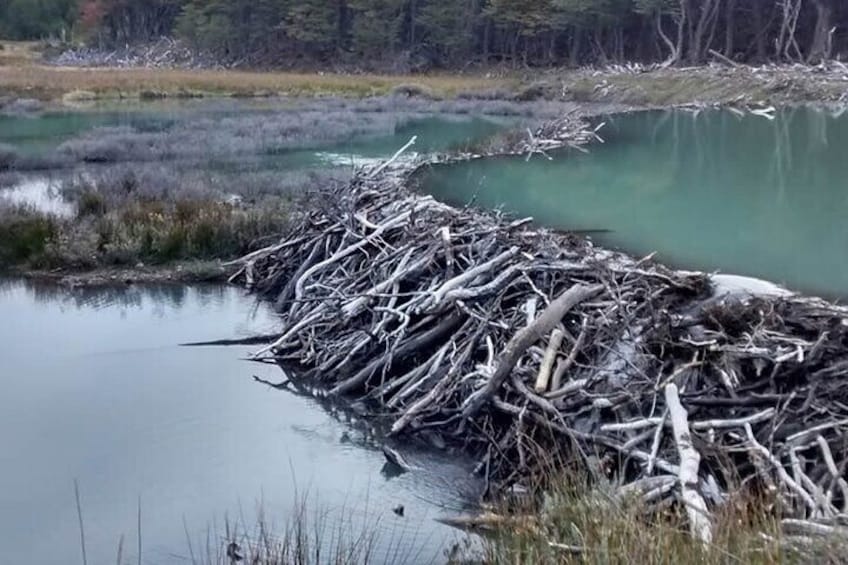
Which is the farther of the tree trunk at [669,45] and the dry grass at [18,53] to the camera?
the dry grass at [18,53]

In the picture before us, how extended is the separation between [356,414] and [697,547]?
6.03m

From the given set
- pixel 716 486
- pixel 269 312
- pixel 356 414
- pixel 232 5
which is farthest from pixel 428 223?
pixel 232 5

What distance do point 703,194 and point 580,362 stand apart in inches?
487

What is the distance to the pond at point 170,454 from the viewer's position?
25.4 feet

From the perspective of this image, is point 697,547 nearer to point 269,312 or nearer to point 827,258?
point 269,312

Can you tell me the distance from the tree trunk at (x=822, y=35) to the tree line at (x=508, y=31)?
0.18 feet

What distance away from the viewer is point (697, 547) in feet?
13.9

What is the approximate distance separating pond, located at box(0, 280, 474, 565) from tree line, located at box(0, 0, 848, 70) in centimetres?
3972

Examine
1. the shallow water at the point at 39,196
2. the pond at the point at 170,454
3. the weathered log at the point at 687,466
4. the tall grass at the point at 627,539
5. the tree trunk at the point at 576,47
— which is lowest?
the pond at the point at 170,454

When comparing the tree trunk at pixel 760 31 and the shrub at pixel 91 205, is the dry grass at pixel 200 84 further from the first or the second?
the shrub at pixel 91 205

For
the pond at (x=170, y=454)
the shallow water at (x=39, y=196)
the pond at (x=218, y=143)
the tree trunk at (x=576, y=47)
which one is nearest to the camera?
the pond at (x=170, y=454)

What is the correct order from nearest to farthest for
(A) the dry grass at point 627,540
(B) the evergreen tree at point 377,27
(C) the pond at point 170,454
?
1. (A) the dry grass at point 627,540
2. (C) the pond at point 170,454
3. (B) the evergreen tree at point 377,27

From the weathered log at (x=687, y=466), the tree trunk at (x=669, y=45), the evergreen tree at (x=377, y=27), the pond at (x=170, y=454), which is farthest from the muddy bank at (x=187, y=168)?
the evergreen tree at (x=377, y=27)

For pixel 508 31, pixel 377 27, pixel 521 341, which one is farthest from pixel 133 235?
pixel 377 27
